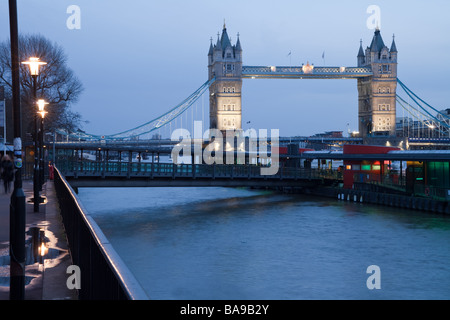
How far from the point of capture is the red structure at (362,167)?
45.0m

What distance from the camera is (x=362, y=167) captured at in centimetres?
4631

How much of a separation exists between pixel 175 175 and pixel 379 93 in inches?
2769

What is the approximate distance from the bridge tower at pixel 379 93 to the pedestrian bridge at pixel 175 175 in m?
53.7

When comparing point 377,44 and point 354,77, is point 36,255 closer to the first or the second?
point 354,77

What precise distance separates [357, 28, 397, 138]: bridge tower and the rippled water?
64300 mm

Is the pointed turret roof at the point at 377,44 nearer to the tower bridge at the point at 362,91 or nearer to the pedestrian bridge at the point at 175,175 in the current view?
the tower bridge at the point at 362,91

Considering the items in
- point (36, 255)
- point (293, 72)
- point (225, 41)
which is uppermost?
point (225, 41)

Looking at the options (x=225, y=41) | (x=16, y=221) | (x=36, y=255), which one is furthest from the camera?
(x=225, y=41)

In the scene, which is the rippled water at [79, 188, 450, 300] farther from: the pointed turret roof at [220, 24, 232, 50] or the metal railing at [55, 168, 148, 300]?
the pointed turret roof at [220, 24, 232, 50]

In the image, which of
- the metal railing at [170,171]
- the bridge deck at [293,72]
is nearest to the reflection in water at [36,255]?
the metal railing at [170,171]

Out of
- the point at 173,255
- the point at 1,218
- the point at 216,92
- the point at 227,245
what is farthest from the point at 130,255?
the point at 216,92

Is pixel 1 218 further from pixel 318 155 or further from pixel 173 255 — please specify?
pixel 318 155

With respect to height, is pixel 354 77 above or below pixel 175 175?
above

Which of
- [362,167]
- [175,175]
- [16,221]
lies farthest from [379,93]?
[16,221]
